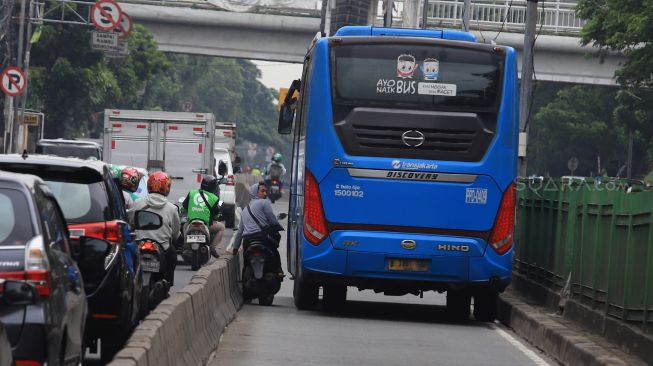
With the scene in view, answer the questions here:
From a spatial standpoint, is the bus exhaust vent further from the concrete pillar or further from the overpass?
the overpass

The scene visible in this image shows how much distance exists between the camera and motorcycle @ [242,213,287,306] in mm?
19844

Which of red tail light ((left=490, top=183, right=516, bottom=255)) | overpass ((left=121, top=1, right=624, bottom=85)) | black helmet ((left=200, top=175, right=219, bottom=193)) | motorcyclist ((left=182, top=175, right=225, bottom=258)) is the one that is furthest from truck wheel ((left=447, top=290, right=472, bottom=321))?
overpass ((left=121, top=1, right=624, bottom=85))

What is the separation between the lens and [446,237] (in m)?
18.0

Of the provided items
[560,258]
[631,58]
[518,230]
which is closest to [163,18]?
[631,58]

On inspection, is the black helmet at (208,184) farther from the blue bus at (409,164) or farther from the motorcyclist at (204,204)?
the blue bus at (409,164)

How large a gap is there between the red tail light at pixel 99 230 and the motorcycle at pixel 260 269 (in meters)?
7.80

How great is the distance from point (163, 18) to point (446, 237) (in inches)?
1883

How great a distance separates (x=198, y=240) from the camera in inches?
940

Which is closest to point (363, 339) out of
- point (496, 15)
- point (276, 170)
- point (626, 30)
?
point (626, 30)

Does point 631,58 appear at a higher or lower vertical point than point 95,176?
higher

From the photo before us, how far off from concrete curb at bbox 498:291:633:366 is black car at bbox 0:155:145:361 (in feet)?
12.1

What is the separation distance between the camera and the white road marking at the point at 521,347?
48.1 ft

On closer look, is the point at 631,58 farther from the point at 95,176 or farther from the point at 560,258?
the point at 95,176

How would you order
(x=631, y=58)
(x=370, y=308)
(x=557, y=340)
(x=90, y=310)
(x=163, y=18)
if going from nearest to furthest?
(x=90, y=310) → (x=557, y=340) → (x=370, y=308) → (x=631, y=58) → (x=163, y=18)
